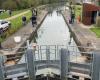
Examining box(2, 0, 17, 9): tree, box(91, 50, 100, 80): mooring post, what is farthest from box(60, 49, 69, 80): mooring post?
box(2, 0, 17, 9): tree

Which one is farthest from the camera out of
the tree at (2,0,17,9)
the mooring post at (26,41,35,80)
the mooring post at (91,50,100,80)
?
the tree at (2,0,17,9)

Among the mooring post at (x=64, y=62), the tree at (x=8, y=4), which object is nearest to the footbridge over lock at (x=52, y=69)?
the mooring post at (x=64, y=62)

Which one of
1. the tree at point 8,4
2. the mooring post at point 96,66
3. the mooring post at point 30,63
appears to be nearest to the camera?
the mooring post at point 96,66

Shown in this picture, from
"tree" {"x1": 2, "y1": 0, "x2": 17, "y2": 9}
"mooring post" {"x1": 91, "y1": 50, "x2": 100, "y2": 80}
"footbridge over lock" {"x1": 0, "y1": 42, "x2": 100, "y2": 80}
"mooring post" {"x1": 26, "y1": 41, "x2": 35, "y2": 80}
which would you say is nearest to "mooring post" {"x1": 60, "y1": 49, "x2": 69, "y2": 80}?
"footbridge over lock" {"x1": 0, "y1": 42, "x2": 100, "y2": 80}

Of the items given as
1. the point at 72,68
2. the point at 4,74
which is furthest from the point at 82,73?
the point at 4,74

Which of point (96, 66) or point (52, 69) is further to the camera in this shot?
point (52, 69)

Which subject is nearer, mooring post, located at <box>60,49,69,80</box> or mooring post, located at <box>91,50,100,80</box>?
mooring post, located at <box>91,50,100,80</box>

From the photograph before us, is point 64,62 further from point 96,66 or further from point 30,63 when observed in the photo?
point 30,63

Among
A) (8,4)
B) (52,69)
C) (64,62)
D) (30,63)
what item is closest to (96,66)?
(64,62)

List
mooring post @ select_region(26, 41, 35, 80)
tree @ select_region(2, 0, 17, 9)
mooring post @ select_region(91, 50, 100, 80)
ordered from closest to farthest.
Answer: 1. mooring post @ select_region(91, 50, 100, 80)
2. mooring post @ select_region(26, 41, 35, 80)
3. tree @ select_region(2, 0, 17, 9)

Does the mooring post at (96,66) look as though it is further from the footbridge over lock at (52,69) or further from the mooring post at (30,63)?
the mooring post at (30,63)

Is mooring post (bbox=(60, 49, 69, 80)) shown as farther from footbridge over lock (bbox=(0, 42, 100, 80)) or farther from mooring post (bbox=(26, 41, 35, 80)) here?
mooring post (bbox=(26, 41, 35, 80))

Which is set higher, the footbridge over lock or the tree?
the tree

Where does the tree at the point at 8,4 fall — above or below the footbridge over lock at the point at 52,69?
above
